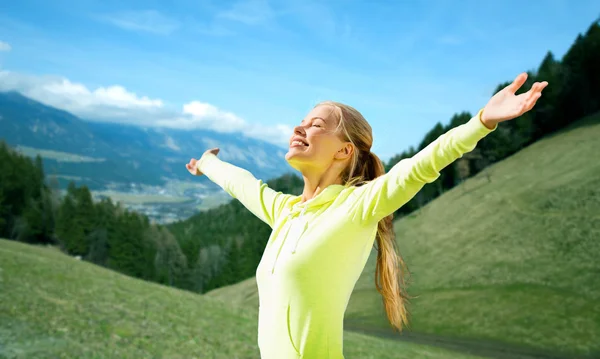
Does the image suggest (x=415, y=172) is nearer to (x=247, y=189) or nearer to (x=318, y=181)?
(x=318, y=181)

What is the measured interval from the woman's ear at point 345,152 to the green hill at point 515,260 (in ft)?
108

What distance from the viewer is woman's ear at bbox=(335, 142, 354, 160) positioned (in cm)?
325

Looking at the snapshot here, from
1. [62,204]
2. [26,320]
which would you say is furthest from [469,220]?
[62,204]

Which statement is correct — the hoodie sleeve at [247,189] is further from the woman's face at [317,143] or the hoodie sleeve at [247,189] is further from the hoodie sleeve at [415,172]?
the hoodie sleeve at [415,172]

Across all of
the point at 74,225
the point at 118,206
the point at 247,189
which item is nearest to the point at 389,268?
the point at 247,189

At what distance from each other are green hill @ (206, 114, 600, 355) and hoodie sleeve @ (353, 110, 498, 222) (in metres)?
33.4

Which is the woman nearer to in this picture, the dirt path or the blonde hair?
the blonde hair

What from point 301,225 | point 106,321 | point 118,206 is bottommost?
point 106,321

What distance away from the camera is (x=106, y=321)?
18391 mm

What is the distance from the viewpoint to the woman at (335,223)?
2594 millimetres

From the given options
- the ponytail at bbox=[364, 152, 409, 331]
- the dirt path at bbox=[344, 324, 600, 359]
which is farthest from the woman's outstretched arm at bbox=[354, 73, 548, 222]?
the dirt path at bbox=[344, 324, 600, 359]

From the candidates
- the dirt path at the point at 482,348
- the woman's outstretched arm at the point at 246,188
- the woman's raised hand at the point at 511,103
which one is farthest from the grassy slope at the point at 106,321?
the woman's raised hand at the point at 511,103

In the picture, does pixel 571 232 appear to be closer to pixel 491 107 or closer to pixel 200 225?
pixel 491 107

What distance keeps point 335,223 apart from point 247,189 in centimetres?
117
